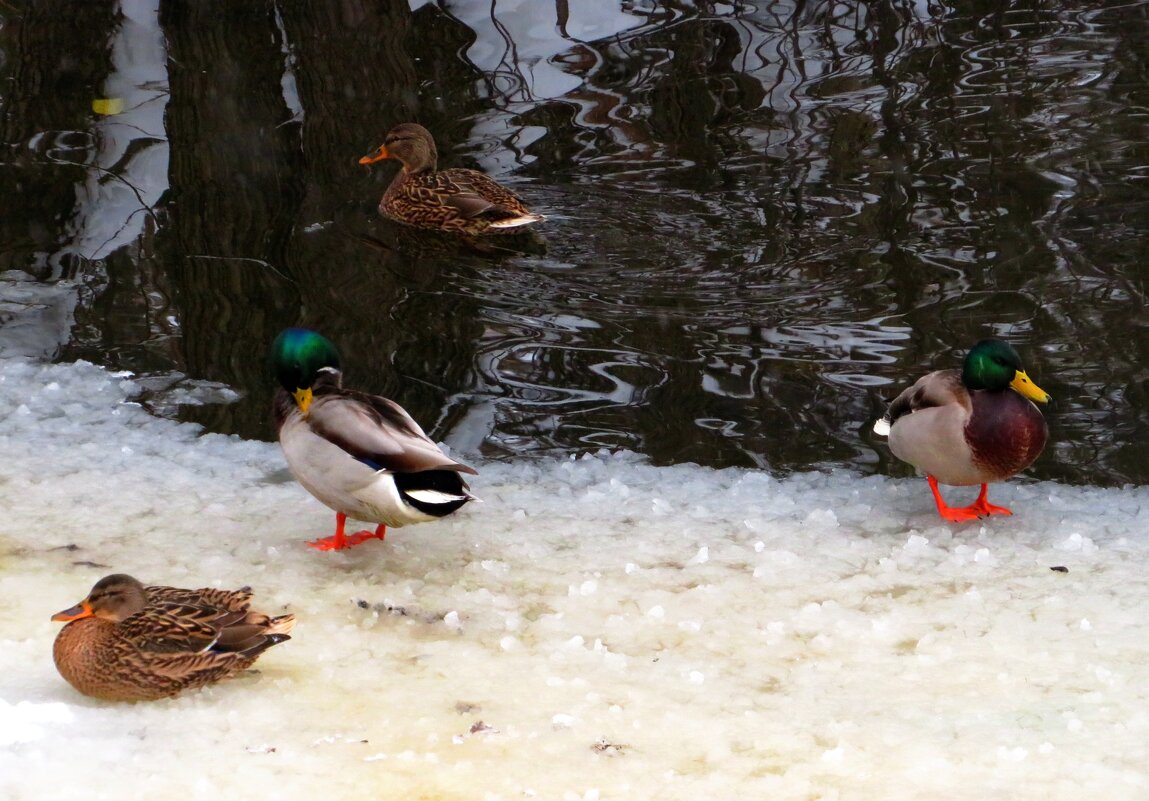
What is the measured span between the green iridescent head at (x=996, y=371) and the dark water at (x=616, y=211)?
0.75 m

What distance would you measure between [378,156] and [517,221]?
4.75 ft

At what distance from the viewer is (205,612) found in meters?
4.15

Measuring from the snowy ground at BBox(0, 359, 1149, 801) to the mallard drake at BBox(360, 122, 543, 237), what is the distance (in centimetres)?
263

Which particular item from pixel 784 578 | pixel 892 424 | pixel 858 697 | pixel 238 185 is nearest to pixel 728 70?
pixel 238 185

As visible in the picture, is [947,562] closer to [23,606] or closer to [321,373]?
[321,373]

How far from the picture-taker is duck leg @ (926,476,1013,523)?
5355 millimetres

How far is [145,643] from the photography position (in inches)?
158

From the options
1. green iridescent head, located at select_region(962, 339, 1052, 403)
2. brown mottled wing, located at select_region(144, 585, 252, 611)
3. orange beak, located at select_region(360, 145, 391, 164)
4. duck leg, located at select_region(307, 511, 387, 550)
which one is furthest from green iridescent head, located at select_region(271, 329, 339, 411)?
orange beak, located at select_region(360, 145, 391, 164)

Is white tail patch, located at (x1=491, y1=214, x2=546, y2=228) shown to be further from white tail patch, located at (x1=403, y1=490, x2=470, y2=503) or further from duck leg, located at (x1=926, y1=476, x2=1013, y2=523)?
white tail patch, located at (x1=403, y1=490, x2=470, y2=503)

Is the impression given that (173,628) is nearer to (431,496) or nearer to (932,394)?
(431,496)

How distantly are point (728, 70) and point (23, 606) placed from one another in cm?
745

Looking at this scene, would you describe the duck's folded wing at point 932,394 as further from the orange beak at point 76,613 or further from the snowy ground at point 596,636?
the orange beak at point 76,613

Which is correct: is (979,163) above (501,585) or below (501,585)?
above

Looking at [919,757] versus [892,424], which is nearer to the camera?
[919,757]
